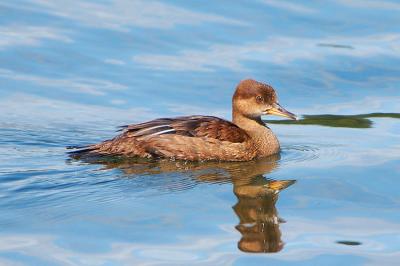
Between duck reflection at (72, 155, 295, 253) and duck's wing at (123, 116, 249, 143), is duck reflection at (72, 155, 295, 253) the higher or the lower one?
the lower one

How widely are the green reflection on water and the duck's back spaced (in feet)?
6.71

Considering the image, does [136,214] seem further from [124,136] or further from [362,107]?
[362,107]

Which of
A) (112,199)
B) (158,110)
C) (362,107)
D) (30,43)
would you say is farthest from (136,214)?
(30,43)

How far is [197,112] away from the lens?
15406mm

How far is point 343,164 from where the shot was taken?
1270 cm

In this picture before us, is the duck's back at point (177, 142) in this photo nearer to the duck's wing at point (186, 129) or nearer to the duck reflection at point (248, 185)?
the duck's wing at point (186, 129)

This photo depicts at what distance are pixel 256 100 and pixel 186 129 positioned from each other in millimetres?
1018

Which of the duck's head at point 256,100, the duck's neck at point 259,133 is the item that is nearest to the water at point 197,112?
the duck's neck at point 259,133

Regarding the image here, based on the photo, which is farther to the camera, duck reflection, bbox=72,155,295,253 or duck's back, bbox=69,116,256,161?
duck's back, bbox=69,116,256,161

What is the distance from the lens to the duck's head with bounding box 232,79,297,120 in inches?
530

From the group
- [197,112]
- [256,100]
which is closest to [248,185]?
[256,100]

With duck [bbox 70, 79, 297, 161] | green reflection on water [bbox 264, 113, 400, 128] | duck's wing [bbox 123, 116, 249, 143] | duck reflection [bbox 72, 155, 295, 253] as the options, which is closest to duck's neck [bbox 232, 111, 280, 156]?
duck [bbox 70, 79, 297, 161]

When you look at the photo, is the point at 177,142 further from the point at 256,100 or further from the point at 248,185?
the point at 248,185

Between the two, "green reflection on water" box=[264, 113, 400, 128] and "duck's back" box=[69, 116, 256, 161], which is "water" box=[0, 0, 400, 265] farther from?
"duck's back" box=[69, 116, 256, 161]
